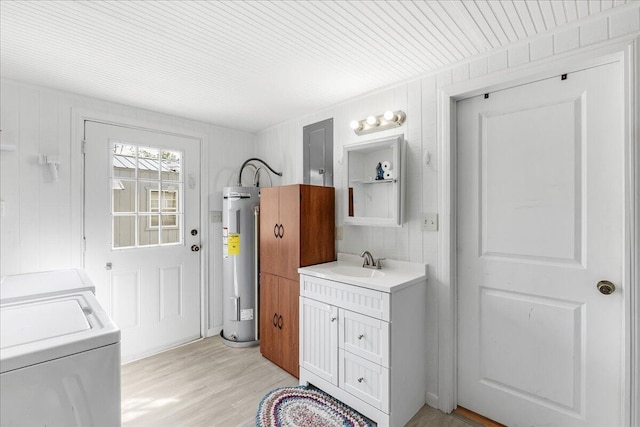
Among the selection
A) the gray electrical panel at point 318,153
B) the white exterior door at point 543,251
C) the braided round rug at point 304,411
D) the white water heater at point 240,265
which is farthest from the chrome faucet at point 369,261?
the white water heater at point 240,265

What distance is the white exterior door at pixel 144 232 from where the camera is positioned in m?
2.59

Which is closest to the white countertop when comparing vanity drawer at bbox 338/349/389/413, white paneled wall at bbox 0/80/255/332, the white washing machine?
vanity drawer at bbox 338/349/389/413

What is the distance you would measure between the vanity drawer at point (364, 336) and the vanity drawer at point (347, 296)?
0.05 metres

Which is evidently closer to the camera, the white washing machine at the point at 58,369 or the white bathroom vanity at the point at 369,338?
the white washing machine at the point at 58,369

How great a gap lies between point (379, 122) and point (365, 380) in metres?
1.83

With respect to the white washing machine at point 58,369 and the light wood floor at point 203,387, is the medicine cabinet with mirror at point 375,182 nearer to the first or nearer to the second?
the light wood floor at point 203,387

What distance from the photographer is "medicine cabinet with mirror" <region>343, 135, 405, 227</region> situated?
219 cm

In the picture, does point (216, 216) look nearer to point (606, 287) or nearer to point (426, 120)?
point (426, 120)

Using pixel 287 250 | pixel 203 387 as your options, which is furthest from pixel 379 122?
pixel 203 387

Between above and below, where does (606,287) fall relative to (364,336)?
above

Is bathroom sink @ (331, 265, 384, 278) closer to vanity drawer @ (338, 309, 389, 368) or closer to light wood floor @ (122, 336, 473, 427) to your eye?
vanity drawer @ (338, 309, 389, 368)

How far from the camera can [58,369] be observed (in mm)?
1056

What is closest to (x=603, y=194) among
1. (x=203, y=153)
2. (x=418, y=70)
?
(x=418, y=70)

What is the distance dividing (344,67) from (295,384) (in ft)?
7.76
